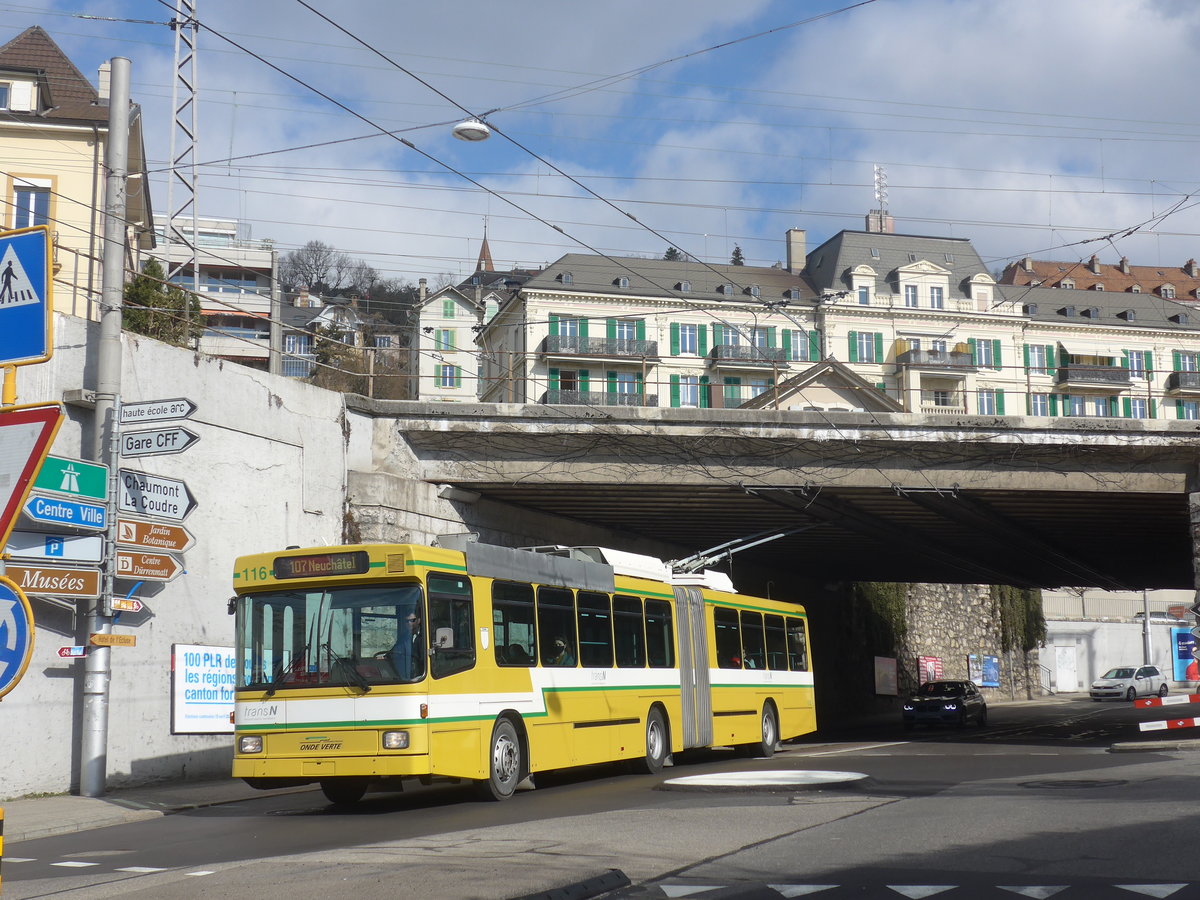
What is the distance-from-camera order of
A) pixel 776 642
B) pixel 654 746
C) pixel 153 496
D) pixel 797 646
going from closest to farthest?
pixel 153 496 < pixel 654 746 < pixel 776 642 < pixel 797 646

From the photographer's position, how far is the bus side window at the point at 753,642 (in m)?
22.0

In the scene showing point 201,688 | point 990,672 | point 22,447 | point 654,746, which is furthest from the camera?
point 990,672

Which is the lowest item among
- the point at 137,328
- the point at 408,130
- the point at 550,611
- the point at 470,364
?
the point at 550,611

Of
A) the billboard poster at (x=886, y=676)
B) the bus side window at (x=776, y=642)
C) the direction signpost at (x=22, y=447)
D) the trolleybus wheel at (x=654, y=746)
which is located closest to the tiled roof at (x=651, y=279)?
the billboard poster at (x=886, y=676)

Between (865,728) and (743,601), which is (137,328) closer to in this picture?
(743,601)

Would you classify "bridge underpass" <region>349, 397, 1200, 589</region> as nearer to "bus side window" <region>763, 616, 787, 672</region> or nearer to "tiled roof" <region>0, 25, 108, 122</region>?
"bus side window" <region>763, 616, 787, 672</region>

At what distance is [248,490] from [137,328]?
10.7 feet

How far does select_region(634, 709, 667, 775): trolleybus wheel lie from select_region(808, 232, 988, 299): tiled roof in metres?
58.2

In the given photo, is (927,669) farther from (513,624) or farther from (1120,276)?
(1120,276)

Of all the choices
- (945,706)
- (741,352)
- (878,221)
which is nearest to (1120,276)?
(878,221)

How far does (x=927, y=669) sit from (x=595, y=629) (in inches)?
1536

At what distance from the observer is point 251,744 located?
13852 millimetres

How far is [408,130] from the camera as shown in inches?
752

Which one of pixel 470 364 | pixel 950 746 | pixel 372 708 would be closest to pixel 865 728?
pixel 950 746
